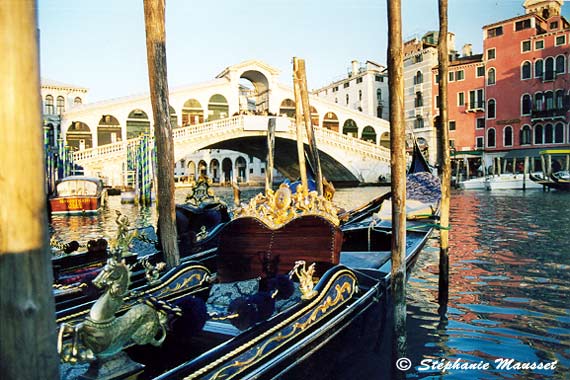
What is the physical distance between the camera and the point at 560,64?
20.8 metres

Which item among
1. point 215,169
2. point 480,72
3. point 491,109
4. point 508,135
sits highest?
point 480,72

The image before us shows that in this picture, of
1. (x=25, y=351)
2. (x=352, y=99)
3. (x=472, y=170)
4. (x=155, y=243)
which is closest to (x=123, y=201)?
(x=155, y=243)

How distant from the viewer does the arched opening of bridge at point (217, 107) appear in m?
25.2

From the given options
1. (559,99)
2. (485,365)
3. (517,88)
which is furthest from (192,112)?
(485,365)

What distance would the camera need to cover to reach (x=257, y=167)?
34.5m

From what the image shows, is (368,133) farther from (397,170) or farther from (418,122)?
(397,170)

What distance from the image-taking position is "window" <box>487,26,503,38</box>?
22.5m

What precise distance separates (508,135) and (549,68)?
3.44 metres

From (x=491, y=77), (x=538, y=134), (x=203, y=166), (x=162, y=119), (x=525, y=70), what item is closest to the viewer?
(x=162, y=119)

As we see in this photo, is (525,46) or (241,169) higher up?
(525,46)

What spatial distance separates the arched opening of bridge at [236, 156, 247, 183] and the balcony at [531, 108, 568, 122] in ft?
63.5

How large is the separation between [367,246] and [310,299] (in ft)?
9.91

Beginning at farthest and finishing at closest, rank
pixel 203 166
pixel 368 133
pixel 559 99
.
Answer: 1. pixel 203 166
2. pixel 368 133
3. pixel 559 99

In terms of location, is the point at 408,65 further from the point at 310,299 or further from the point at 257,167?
the point at 310,299
